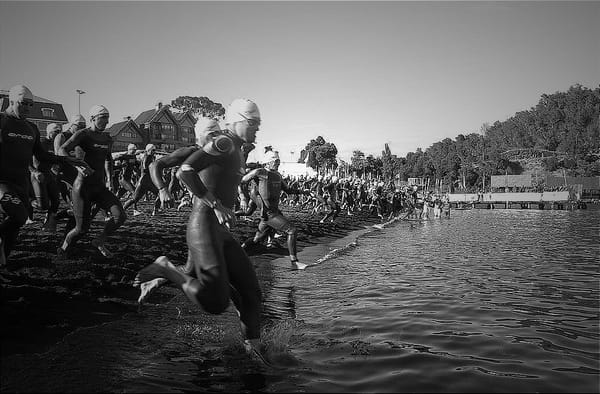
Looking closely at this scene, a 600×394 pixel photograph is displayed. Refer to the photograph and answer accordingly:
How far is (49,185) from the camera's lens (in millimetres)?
9930

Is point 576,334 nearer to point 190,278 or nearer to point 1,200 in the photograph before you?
point 190,278

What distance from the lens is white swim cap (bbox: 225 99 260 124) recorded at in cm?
435

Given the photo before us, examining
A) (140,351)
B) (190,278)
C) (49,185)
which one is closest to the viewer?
(190,278)

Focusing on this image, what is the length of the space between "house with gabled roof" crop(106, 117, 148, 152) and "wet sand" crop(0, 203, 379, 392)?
63.0 metres

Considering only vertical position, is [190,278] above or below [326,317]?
above

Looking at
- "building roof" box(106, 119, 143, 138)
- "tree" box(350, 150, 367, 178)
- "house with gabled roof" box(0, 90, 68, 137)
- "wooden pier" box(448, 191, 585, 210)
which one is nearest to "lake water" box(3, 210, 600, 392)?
"wooden pier" box(448, 191, 585, 210)

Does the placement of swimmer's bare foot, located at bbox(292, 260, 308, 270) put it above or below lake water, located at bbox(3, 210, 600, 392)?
above

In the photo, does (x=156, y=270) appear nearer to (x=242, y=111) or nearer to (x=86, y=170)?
(x=242, y=111)

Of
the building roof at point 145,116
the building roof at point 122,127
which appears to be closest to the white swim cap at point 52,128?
the building roof at point 122,127

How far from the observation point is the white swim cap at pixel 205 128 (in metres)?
4.50

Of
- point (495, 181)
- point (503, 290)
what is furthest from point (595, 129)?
point (503, 290)

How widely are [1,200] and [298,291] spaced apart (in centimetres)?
438

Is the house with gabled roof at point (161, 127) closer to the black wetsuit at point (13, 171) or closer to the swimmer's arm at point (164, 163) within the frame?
A: the black wetsuit at point (13, 171)

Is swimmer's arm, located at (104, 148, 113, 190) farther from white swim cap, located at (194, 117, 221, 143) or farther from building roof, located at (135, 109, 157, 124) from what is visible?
building roof, located at (135, 109, 157, 124)
